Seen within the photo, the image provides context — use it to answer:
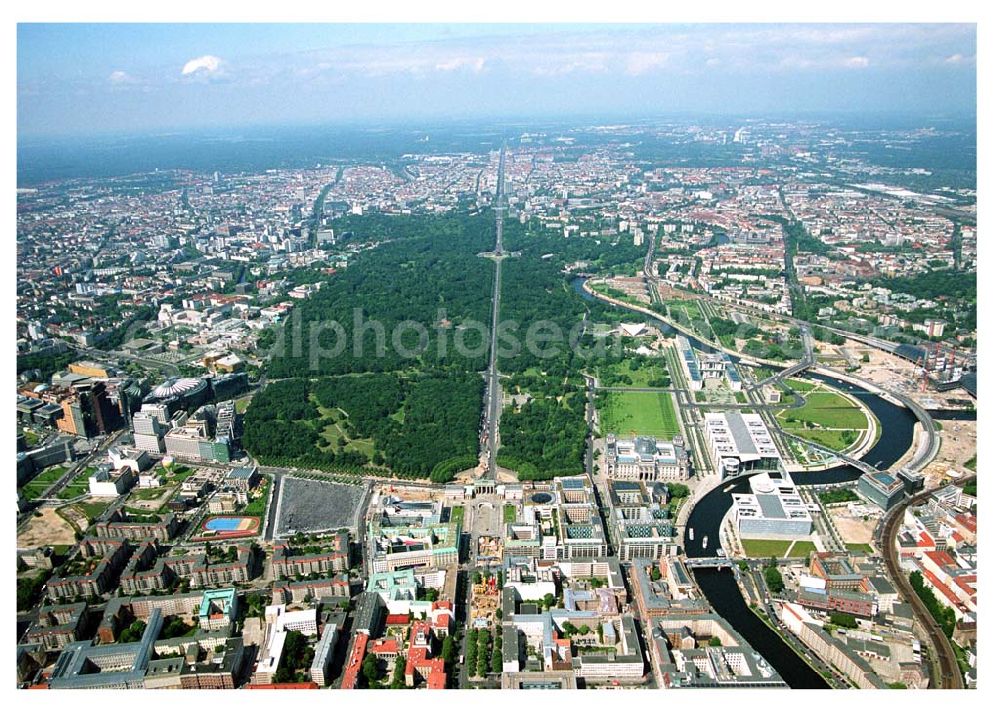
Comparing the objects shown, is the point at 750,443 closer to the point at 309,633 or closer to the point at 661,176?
the point at 309,633

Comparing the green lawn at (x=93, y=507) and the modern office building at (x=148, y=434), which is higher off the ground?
the modern office building at (x=148, y=434)

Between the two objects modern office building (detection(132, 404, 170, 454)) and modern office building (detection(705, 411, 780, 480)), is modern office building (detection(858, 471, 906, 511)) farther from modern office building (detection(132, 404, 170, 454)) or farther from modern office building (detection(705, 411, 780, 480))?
modern office building (detection(132, 404, 170, 454))

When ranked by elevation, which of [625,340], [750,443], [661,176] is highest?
[661,176]

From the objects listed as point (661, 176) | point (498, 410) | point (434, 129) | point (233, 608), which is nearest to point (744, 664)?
point (233, 608)

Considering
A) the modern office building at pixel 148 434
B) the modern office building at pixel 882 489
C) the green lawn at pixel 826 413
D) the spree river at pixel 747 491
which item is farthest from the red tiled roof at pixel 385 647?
the green lawn at pixel 826 413

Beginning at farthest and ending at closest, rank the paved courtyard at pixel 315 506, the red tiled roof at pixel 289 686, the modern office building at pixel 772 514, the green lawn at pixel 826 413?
the green lawn at pixel 826 413
the paved courtyard at pixel 315 506
the modern office building at pixel 772 514
the red tiled roof at pixel 289 686

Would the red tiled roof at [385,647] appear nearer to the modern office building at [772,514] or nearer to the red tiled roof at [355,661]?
the red tiled roof at [355,661]
